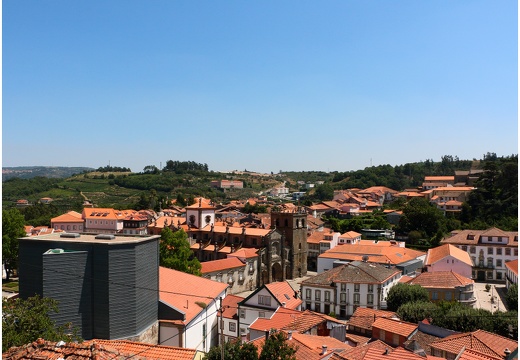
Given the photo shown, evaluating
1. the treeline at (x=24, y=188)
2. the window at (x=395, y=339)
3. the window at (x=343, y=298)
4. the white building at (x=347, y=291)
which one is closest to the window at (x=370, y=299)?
the white building at (x=347, y=291)

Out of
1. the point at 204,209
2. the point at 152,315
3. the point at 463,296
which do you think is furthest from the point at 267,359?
the point at 204,209

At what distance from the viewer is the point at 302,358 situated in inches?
656

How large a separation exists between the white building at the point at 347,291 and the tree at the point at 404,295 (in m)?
1.74

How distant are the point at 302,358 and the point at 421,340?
7.61 metres

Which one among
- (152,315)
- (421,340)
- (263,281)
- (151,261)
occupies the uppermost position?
(151,261)

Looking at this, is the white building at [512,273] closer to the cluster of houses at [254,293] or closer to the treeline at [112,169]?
the cluster of houses at [254,293]

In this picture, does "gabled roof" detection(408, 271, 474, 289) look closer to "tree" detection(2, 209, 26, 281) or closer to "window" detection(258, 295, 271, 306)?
"window" detection(258, 295, 271, 306)

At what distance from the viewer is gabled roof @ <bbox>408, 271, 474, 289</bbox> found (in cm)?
3200

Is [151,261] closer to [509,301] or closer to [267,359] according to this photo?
[267,359]

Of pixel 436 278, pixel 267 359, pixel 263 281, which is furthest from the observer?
pixel 263 281

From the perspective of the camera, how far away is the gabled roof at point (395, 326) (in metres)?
21.5

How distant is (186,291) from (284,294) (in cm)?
651

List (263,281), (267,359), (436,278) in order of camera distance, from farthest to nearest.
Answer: (263,281) → (436,278) → (267,359)

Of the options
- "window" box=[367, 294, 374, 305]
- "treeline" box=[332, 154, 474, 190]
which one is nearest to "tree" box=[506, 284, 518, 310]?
"window" box=[367, 294, 374, 305]
